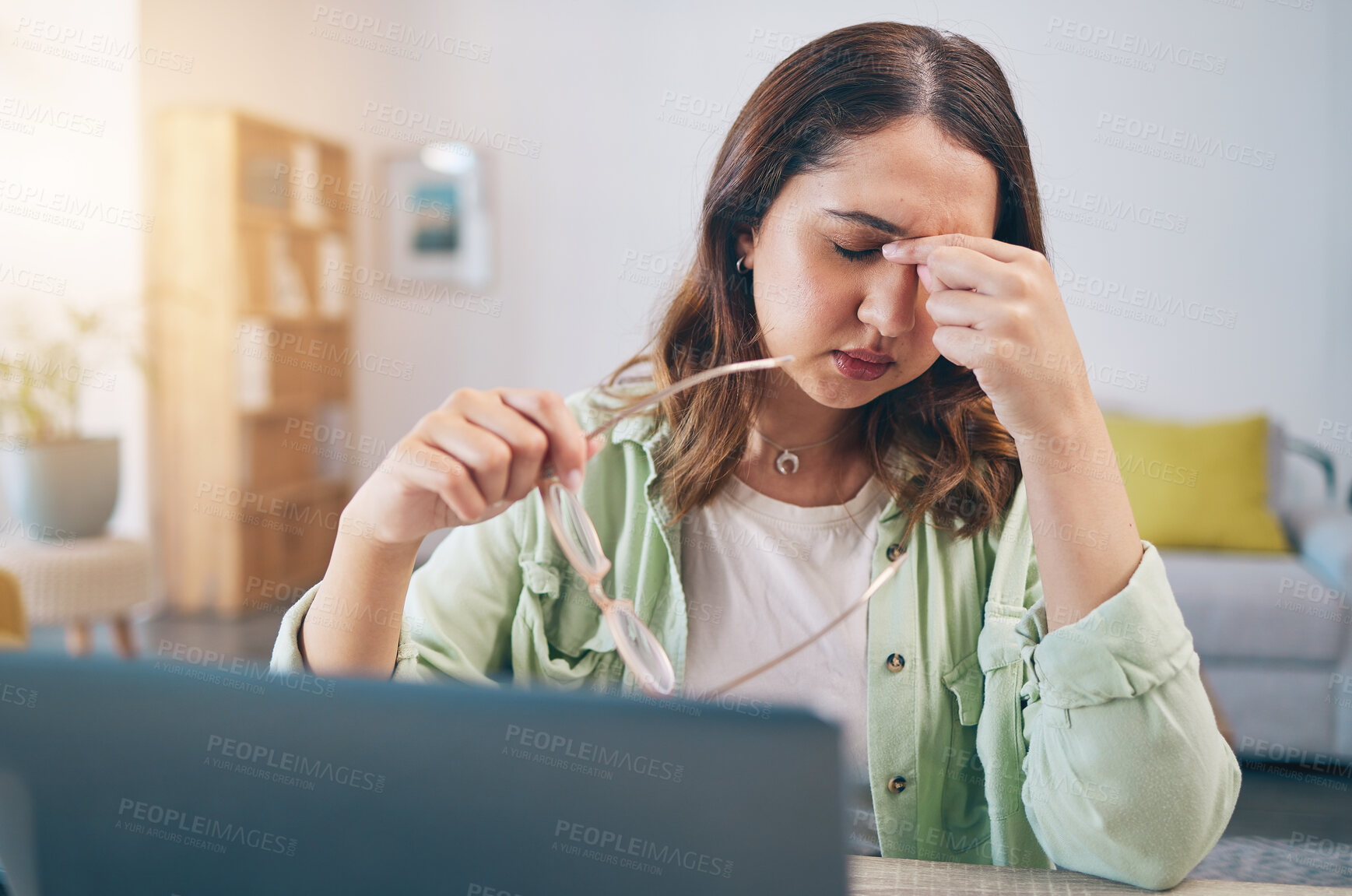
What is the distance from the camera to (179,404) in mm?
4082

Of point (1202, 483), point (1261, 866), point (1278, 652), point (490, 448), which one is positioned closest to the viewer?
point (490, 448)

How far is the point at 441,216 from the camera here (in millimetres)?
4734

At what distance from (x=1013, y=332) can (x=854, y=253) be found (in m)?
0.19

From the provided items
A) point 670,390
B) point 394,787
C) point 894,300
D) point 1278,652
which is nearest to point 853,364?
point 894,300

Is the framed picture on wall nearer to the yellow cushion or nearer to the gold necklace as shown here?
the yellow cushion

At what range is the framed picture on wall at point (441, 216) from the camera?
4.71 m

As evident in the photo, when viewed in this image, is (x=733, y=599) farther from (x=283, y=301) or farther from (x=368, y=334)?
(x=368, y=334)

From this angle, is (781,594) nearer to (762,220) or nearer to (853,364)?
(853,364)

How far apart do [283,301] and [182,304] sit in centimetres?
46

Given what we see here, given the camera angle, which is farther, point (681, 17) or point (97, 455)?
point (681, 17)

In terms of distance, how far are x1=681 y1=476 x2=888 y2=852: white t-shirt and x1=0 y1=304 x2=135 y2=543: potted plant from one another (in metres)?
Result: 3.12

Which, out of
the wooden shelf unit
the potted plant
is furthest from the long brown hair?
the wooden shelf unit

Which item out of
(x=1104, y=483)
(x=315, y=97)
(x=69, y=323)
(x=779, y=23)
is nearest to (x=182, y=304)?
(x=69, y=323)

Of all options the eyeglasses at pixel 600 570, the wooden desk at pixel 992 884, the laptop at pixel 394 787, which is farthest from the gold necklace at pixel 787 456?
the laptop at pixel 394 787
